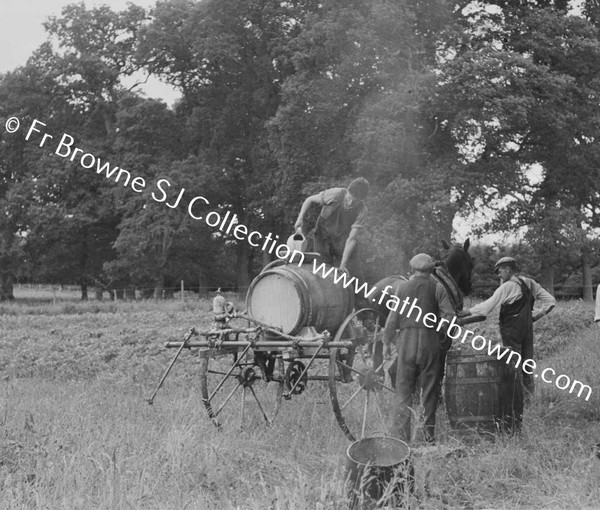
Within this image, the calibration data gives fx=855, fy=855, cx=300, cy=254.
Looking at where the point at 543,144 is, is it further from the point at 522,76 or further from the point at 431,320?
the point at 431,320

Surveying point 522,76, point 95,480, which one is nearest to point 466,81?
point 522,76

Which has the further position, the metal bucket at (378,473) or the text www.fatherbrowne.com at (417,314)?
the text www.fatherbrowne.com at (417,314)

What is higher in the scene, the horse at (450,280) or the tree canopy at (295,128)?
the tree canopy at (295,128)

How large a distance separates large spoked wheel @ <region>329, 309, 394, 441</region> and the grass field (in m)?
0.27

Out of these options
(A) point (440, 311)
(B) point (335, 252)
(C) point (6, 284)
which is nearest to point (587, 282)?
(B) point (335, 252)

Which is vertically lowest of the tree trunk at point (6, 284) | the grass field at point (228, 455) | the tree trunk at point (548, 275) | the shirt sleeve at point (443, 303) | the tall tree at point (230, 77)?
the tree trunk at point (6, 284)

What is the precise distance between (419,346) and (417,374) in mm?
270

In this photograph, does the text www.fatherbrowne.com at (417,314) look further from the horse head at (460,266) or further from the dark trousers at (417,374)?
the horse head at (460,266)

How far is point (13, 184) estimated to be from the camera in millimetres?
40281

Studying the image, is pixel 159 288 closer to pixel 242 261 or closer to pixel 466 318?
pixel 242 261

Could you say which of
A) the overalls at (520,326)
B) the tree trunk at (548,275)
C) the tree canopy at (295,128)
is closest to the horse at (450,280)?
the overalls at (520,326)

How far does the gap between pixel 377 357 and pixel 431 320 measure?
1398 mm

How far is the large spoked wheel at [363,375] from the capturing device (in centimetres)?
780

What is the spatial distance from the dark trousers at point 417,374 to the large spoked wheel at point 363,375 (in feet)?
0.81
